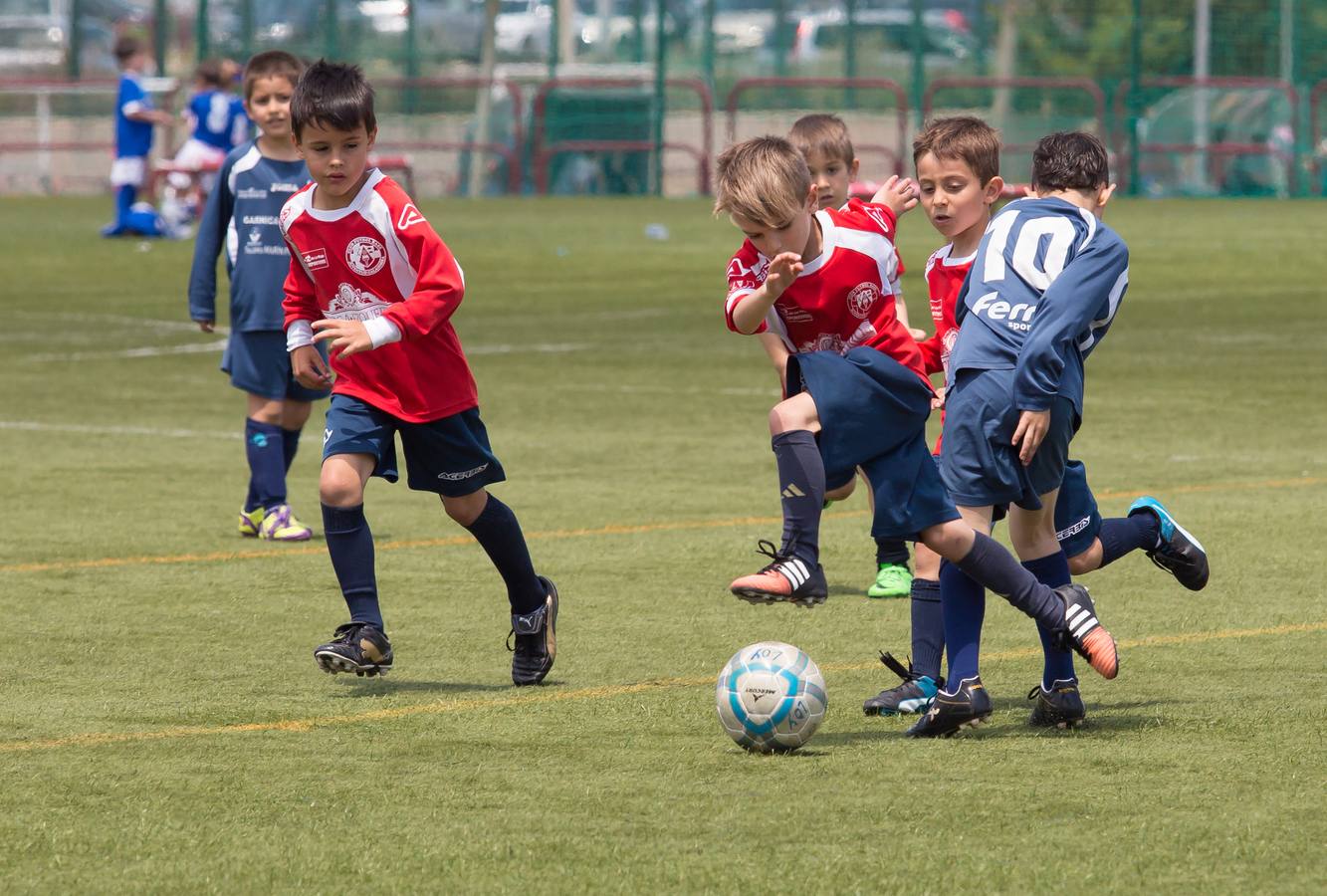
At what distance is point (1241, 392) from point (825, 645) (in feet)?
26.1

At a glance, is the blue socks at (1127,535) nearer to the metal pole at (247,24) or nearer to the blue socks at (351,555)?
the blue socks at (351,555)

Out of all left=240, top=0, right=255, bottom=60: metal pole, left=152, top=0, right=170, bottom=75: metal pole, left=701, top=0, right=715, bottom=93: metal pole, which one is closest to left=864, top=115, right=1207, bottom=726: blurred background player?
left=701, top=0, right=715, bottom=93: metal pole

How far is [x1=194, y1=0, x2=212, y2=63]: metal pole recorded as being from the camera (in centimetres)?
3862

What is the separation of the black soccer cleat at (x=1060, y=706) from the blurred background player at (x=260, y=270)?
4.46 meters

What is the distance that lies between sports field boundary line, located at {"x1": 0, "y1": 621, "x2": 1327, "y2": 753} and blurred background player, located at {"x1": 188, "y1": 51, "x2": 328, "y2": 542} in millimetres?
3508

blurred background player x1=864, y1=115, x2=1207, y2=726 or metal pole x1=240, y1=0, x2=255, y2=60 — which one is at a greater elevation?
metal pole x1=240, y1=0, x2=255, y2=60

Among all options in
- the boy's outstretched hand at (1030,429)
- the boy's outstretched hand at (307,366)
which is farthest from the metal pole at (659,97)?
the boy's outstretched hand at (1030,429)

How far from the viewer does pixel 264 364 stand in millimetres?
10188

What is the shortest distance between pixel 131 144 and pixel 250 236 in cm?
1922

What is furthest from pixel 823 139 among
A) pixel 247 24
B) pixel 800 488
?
pixel 247 24

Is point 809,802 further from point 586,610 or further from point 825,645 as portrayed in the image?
point 586,610

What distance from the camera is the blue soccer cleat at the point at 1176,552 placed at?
276 inches

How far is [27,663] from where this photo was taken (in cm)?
708

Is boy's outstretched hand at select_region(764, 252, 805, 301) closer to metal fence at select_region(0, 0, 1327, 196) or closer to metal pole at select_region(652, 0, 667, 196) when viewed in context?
metal fence at select_region(0, 0, 1327, 196)
